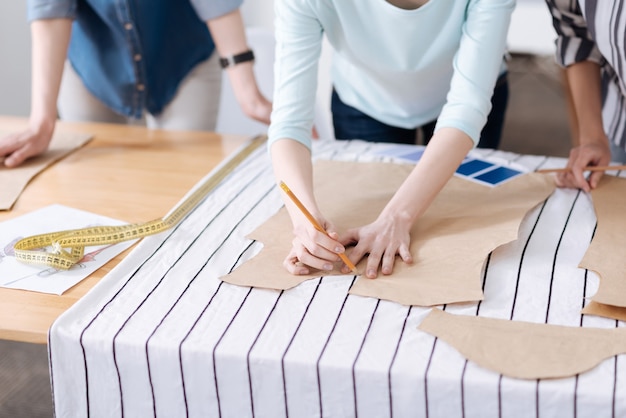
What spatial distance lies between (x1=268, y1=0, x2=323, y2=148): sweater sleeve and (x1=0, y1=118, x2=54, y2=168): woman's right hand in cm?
63

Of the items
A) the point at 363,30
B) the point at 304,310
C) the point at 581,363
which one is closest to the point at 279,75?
the point at 363,30

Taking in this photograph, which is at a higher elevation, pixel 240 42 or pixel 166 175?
pixel 240 42

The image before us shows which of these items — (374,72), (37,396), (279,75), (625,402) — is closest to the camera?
(625,402)

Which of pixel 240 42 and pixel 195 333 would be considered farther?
pixel 240 42

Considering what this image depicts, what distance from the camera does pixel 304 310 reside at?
1.04 meters

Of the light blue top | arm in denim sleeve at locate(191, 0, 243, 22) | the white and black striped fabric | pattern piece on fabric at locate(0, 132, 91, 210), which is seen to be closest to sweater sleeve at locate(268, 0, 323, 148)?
the light blue top

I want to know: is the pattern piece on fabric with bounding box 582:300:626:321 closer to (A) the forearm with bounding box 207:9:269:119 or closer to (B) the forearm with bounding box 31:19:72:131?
(A) the forearm with bounding box 207:9:269:119

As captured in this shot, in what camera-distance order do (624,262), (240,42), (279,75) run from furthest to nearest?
(240,42) < (279,75) < (624,262)

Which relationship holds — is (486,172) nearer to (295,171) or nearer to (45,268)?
(295,171)

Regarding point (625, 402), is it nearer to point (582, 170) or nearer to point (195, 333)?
point (195, 333)

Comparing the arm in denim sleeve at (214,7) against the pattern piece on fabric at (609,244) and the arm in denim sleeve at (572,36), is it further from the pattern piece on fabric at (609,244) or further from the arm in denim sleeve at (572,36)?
the pattern piece on fabric at (609,244)

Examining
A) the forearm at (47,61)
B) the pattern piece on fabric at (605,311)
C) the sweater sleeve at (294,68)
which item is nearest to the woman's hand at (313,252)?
the sweater sleeve at (294,68)

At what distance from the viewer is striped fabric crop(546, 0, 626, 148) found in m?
1.30

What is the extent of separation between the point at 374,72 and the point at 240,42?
14.8 inches
